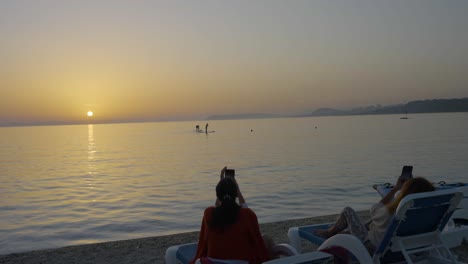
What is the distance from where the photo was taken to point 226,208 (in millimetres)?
3916

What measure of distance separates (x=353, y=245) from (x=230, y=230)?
3.91ft

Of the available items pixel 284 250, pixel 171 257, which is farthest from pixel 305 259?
pixel 171 257

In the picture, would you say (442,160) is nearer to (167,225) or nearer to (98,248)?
(167,225)

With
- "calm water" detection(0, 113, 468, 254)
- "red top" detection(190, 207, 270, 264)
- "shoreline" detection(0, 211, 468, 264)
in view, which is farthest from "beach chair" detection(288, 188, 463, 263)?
"calm water" detection(0, 113, 468, 254)

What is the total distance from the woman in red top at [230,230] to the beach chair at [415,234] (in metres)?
0.78

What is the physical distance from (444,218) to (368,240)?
757mm

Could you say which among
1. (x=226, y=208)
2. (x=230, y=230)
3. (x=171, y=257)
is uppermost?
(x=226, y=208)

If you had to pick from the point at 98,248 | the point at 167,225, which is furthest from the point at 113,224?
the point at 98,248

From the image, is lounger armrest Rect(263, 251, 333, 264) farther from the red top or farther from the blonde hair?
the blonde hair

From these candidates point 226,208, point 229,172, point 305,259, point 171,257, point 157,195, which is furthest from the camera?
point 157,195

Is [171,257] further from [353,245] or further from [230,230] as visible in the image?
[353,245]

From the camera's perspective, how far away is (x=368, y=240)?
4.71 m

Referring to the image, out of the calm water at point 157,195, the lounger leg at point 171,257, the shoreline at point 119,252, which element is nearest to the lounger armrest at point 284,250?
the lounger leg at point 171,257

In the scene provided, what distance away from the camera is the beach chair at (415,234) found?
13.6 feet
